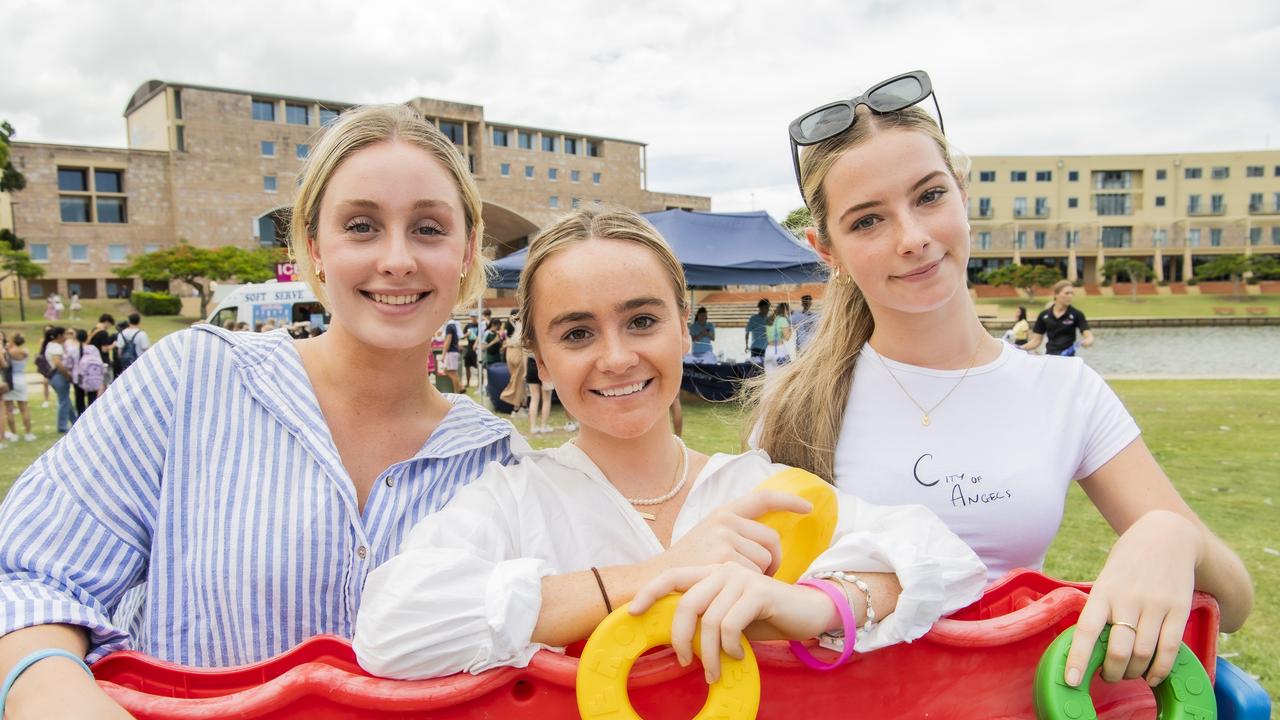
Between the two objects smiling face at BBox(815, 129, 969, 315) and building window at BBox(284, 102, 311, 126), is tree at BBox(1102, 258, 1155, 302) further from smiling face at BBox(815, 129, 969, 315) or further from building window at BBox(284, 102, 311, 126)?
smiling face at BBox(815, 129, 969, 315)

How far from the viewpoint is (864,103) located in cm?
184

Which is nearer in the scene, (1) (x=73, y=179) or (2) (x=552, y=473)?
(2) (x=552, y=473)

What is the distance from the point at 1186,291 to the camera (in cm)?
Result: 5741

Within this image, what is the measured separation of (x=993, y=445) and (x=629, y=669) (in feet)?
3.59

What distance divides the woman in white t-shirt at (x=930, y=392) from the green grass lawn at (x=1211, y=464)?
805 mm

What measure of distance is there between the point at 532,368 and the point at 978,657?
333 inches

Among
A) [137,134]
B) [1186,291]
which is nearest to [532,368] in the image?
[137,134]

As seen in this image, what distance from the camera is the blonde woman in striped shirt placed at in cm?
137

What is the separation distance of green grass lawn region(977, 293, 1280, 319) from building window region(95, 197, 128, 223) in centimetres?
5374

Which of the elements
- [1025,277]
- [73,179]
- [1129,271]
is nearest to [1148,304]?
[1025,277]

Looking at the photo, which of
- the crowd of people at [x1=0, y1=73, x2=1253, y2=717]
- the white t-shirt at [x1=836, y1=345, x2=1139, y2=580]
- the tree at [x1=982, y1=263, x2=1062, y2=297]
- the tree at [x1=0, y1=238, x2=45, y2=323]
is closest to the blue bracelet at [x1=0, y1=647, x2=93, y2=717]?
the crowd of people at [x1=0, y1=73, x2=1253, y2=717]

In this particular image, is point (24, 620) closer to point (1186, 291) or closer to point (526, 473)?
point (526, 473)

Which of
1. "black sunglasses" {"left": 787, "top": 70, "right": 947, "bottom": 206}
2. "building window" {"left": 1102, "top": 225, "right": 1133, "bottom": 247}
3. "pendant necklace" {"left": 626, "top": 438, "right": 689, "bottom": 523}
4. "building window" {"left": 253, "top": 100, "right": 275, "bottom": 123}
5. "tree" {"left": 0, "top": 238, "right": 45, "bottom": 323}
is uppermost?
"building window" {"left": 253, "top": 100, "right": 275, "bottom": 123}

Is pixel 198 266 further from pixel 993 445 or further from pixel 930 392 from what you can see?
pixel 993 445
